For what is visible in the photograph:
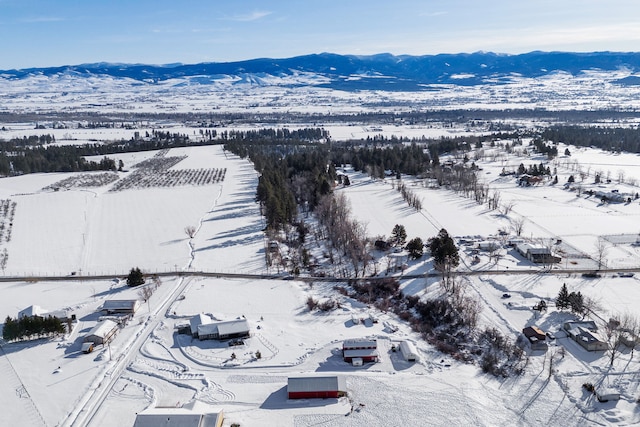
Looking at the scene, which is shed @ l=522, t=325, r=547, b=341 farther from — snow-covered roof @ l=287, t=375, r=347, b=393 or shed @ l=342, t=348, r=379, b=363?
snow-covered roof @ l=287, t=375, r=347, b=393

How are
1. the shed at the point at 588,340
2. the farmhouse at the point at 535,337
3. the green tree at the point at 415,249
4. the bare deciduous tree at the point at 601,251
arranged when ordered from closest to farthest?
the shed at the point at 588,340
the farmhouse at the point at 535,337
the bare deciduous tree at the point at 601,251
the green tree at the point at 415,249

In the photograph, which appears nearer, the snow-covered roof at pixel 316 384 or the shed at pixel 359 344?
the snow-covered roof at pixel 316 384

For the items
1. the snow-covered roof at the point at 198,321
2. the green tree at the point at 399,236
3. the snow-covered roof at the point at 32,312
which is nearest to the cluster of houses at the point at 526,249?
the green tree at the point at 399,236

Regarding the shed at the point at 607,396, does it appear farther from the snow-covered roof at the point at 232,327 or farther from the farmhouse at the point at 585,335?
the snow-covered roof at the point at 232,327

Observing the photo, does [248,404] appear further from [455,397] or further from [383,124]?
[383,124]

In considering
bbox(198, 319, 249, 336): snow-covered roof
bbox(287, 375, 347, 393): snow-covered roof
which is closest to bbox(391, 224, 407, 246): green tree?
bbox(198, 319, 249, 336): snow-covered roof

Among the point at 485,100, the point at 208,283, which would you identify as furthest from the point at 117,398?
the point at 485,100
